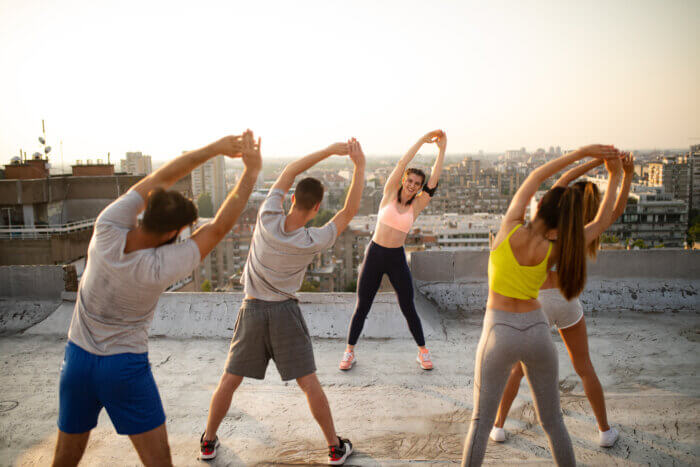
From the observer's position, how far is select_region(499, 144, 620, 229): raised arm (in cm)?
243

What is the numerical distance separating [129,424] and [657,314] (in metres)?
5.75

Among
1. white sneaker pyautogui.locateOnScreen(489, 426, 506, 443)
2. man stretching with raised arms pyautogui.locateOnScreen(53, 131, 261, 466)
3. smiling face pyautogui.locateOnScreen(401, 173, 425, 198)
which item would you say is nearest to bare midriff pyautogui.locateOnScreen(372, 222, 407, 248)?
smiling face pyautogui.locateOnScreen(401, 173, 425, 198)

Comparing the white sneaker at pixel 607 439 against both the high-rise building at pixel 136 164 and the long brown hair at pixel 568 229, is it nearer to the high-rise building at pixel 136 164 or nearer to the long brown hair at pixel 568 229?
the long brown hair at pixel 568 229

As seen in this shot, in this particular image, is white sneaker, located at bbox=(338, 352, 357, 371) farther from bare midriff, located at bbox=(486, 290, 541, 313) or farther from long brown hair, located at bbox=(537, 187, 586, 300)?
long brown hair, located at bbox=(537, 187, 586, 300)

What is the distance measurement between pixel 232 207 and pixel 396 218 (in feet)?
7.46

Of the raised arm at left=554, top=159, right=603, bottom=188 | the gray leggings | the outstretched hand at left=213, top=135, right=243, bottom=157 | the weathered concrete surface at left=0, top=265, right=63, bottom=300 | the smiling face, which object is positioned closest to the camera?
the outstretched hand at left=213, top=135, right=243, bottom=157

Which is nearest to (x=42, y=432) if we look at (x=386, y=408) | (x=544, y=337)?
(x=386, y=408)

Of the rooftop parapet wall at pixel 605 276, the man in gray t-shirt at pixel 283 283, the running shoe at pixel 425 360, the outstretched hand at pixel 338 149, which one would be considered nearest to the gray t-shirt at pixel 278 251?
the man in gray t-shirt at pixel 283 283

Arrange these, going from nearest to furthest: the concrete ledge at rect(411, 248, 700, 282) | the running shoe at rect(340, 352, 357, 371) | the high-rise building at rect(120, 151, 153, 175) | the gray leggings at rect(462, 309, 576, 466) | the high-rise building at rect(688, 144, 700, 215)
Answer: the gray leggings at rect(462, 309, 576, 466), the running shoe at rect(340, 352, 357, 371), the concrete ledge at rect(411, 248, 700, 282), the high-rise building at rect(120, 151, 153, 175), the high-rise building at rect(688, 144, 700, 215)

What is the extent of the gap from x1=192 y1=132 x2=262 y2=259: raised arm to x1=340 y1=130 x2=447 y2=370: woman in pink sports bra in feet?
6.91

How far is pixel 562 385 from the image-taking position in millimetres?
4102

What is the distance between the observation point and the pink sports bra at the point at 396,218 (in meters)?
4.28

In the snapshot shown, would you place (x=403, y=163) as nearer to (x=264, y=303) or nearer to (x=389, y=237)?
(x=389, y=237)

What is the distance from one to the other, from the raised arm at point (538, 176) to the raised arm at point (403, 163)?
5.95ft
